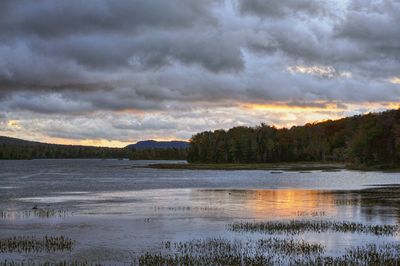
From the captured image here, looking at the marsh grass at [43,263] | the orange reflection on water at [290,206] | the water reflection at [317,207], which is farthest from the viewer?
the orange reflection on water at [290,206]

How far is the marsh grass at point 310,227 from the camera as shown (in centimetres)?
3903

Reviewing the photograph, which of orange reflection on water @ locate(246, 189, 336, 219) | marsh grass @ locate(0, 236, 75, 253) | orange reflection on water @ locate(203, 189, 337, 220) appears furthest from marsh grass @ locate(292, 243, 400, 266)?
orange reflection on water @ locate(246, 189, 336, 219)

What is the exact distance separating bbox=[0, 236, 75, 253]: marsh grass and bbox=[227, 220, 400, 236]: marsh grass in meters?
12.8

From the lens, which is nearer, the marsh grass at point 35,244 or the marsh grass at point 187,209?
the marsh grass at point 35,244

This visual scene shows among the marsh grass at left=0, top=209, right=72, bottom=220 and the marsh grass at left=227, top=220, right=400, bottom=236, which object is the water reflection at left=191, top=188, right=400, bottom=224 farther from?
the marsh grass at left=0, top=209, right=72, bottom=220

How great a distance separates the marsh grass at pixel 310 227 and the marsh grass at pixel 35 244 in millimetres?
12788

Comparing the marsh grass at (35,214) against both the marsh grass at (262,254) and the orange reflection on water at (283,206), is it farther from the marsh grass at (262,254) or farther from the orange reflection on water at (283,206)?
the marsh grass at (262,254)

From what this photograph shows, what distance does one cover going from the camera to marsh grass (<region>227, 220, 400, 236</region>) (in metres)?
39.0

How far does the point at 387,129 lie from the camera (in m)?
176

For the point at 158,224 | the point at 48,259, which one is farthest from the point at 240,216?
the point at 48,259

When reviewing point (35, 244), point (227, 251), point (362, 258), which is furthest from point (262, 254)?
point (35, 244)

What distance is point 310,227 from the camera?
41.0 metres

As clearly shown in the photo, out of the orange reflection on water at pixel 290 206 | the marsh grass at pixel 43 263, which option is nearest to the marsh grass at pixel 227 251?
the marsh grass at pixel 43 263

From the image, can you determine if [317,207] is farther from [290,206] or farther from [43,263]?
[43,263]
